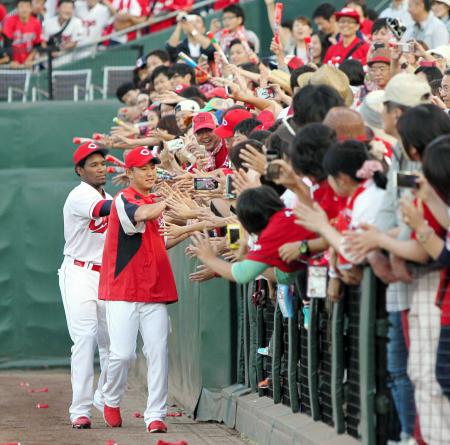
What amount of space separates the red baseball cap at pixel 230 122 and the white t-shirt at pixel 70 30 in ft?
35.3

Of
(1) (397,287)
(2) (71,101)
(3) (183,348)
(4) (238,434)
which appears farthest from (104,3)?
(1) (397,287)

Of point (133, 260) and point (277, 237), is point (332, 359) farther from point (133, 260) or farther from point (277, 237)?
point (133, 260)

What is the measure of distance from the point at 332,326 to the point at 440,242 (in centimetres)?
136

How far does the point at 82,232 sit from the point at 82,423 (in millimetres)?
1683

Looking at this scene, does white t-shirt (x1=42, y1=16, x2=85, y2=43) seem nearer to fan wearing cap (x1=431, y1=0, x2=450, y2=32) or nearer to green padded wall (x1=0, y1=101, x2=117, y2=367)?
green padded wall (x1=0, y1=101, x2=117, y2=367)

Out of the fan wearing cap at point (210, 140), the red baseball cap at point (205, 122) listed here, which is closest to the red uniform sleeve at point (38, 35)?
the fan wearing cap at point (210, 140)

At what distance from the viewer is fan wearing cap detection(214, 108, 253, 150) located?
31.3 ft

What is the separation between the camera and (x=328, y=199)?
22.3 feet

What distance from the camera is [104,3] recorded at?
65.9 ft

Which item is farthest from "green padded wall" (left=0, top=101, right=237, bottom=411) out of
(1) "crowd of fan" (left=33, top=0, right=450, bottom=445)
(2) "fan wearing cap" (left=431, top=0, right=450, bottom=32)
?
(1) "crowd of fan" (left=33, top=0, right=450, bottom=445)

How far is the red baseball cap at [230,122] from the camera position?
955cm

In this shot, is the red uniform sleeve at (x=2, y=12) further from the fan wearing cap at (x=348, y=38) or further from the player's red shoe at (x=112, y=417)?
the player's red shoe at (x=112, y=417)

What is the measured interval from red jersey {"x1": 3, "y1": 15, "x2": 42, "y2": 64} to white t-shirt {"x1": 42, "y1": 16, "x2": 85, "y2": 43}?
164 millimetres

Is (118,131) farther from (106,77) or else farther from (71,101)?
(106,77)
